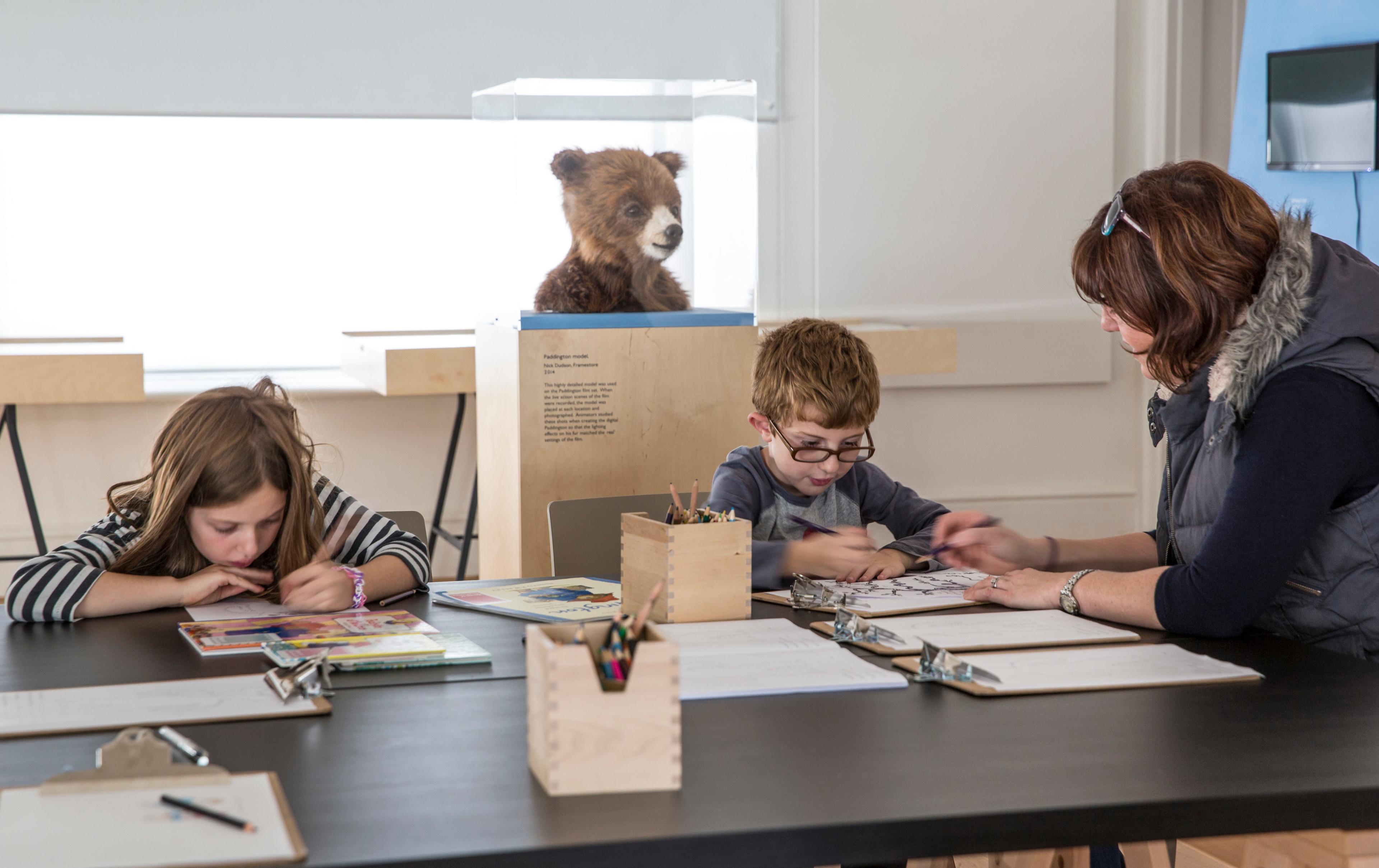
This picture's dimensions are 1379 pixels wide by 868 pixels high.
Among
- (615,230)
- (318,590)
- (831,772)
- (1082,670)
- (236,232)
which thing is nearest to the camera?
(831,772)

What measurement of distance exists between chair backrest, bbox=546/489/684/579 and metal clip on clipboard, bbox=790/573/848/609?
0.60 meters

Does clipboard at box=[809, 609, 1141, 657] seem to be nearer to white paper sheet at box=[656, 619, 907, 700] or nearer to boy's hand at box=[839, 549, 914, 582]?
white paper sheet at box=[656, 619, 907, 700]

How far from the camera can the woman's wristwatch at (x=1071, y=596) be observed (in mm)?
1499

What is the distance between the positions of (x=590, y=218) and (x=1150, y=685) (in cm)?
167

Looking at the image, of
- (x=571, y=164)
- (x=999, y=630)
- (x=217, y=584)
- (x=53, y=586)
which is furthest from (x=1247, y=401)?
(x=571, y=164)

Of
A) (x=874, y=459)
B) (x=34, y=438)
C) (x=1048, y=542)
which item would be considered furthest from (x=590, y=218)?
(x=34, y=438)

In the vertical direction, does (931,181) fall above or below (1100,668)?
above

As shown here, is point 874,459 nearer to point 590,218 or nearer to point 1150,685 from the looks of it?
point 590,218

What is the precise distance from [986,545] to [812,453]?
12.4 inches

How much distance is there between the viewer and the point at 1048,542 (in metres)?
1.74

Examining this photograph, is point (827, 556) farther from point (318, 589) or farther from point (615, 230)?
point (615, 230)

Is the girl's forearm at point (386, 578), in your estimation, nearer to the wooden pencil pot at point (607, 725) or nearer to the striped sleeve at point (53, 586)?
the striped sleeve at point (53, 586)

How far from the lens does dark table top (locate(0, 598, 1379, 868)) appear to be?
2.76 feet

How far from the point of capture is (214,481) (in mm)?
1681
